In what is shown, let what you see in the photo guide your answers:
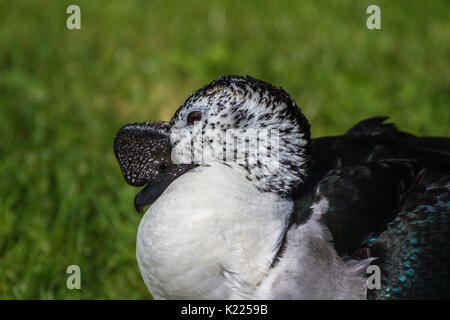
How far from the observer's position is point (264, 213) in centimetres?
217

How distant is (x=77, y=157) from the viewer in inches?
158

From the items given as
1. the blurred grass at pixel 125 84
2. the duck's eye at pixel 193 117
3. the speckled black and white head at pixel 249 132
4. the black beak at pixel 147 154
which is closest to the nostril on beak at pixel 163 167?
the black beak at pixel 147 154

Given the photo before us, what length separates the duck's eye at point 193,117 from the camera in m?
2.23

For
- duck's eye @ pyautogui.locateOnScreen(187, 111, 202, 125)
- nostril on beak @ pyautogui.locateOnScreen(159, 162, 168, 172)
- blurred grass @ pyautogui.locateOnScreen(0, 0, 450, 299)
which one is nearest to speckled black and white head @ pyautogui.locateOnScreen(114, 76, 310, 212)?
duck's eye @ pyautogui.locateOnScreen(187, 111, 202, 125)

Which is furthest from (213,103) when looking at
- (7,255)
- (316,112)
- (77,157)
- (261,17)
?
(261,17)

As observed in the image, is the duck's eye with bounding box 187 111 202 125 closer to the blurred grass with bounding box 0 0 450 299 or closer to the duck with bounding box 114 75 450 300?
the duck with bounding box 114 75 450 300

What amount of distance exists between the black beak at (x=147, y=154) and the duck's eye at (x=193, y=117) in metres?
0.13

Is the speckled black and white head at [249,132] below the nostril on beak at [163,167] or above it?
above

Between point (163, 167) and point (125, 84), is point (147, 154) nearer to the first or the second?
point (163, 167)

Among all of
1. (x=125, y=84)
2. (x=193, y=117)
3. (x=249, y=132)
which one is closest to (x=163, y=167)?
(x=193, y=117)

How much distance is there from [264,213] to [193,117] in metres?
0.47

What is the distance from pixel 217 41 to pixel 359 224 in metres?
3.60

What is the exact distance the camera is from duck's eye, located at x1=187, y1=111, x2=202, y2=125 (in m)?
2.23

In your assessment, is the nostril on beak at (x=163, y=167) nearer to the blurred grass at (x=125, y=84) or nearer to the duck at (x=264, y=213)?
the duck at (x=264, y=213)
